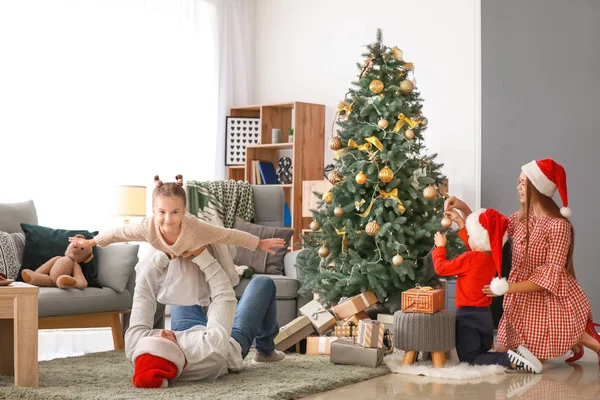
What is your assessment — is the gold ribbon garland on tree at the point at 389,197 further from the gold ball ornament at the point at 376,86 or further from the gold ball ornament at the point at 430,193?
the gold ball ornament at the point at 376,86

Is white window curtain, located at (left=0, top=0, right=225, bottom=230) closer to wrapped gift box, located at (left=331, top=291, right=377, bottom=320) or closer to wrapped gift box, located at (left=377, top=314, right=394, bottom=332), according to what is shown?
wrapped gift box, located at (left=331, top=291, right=377, bottom=320)

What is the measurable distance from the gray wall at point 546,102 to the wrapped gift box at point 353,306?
1.96 meters

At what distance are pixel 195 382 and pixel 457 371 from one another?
4.26 feet

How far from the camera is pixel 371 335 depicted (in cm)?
407

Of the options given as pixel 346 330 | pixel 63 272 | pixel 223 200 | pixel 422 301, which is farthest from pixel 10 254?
pixel 422 301

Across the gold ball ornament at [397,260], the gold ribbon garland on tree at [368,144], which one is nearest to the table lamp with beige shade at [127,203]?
the gold ribbon garland on tree at [368,144]

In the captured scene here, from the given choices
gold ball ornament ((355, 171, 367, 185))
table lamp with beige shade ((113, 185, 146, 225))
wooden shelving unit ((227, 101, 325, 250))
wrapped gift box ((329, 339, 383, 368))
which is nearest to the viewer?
wrapped gift box ((329, 339, 383, 368))

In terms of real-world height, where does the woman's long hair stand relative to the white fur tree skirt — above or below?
above

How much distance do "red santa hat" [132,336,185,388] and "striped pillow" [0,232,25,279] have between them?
4.83ft

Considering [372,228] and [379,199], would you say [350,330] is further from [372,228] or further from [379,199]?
[379,199]

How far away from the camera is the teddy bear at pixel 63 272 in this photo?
4.39 metres

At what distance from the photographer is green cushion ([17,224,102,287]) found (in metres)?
4.60

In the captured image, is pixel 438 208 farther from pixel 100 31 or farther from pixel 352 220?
pixel 100 31

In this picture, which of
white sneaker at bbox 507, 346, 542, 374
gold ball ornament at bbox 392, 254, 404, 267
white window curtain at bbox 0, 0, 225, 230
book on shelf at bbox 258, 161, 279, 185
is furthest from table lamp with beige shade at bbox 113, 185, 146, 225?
white sneaker at bbox 507, 346, 542, 374
